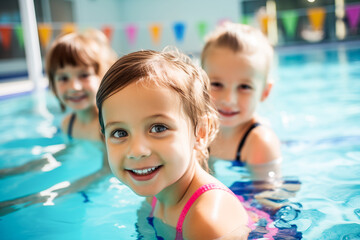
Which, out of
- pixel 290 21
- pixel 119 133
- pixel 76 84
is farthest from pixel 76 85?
pixel 290 21

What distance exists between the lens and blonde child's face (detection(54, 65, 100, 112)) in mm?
3252

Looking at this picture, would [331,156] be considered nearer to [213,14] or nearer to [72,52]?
[72,52]

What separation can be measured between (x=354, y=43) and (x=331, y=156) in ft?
42.3

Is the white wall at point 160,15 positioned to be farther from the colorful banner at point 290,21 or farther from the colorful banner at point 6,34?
the colorful banner at point 6,34

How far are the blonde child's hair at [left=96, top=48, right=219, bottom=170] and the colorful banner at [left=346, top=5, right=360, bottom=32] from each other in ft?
44.4

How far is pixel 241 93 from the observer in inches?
96.2

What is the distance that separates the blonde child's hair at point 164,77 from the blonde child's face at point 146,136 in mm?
29

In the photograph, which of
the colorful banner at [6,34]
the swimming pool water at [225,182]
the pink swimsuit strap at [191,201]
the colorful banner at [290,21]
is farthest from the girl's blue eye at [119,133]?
the colorful banner at [290,21]

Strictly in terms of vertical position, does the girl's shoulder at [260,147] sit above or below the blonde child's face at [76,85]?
below

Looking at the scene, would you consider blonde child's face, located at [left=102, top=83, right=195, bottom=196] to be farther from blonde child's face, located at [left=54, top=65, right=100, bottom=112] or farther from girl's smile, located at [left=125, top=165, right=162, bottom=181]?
blonde child's face, located at [left=54, top=65, right=100, bottom=112]

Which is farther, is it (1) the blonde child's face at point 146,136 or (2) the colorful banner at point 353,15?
(2) the colorful banner at point 353,15

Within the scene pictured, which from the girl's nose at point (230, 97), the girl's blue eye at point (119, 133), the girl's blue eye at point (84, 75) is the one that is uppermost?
the girl's blue eye at point (84, 75)

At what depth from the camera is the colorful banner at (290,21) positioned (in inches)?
590

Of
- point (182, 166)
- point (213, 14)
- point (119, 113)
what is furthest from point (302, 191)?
point (213, 14)
